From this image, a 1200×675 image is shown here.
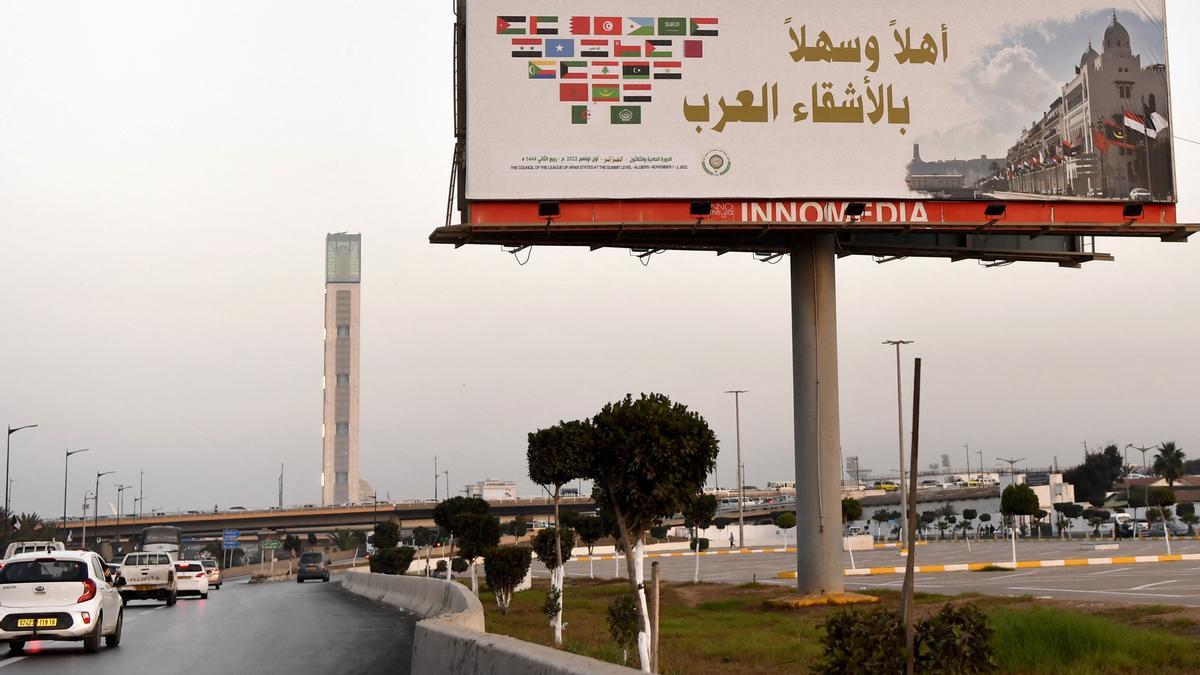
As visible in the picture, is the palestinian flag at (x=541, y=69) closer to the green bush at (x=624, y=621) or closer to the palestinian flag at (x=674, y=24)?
the palestinian flag at (x=674, y=24)

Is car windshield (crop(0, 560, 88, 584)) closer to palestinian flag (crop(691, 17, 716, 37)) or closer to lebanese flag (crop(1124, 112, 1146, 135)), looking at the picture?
palestinian flag (crop(691, 17, 716, 37))

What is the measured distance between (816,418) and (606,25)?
11912mm

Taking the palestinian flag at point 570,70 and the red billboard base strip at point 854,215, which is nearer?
the red billboard base strip at point 854,215

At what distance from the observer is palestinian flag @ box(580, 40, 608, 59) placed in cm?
3300

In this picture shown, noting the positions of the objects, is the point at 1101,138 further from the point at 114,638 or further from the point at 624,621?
the point at 114,638

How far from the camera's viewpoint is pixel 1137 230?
32.9m

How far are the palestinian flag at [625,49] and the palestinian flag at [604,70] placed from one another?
38 centimetres

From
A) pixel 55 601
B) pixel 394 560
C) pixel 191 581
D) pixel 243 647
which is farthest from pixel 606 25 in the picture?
pixel 394 560

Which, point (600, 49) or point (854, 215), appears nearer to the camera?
point (854, 215)

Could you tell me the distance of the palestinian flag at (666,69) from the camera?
33.0 meters

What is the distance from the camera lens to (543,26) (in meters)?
33.0

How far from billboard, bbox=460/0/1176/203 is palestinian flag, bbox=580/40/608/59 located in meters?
0.05

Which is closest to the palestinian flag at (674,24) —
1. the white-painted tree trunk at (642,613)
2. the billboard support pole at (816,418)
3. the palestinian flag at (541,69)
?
the palestinian flag at (541,69)

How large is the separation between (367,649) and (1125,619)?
13.9m
